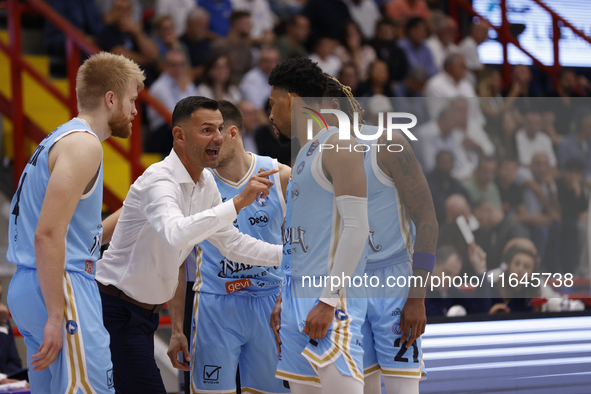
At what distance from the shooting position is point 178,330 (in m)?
3.62

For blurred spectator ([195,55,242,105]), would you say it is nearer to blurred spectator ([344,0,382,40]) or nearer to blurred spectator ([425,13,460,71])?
blurred spectator ([344,0,382,40])

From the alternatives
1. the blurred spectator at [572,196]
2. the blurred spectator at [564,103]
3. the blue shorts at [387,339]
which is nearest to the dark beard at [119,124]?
the blue shorts at [387,339]

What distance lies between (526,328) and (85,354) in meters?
2.72

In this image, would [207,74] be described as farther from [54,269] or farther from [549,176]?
[54,269]

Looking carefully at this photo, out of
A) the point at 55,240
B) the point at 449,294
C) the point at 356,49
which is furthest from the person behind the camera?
the point at 356,49

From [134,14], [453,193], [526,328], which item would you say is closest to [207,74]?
[134,14]

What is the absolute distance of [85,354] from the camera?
2604 millimetres

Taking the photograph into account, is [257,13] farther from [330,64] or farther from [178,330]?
[178,330]

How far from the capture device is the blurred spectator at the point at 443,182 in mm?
5114

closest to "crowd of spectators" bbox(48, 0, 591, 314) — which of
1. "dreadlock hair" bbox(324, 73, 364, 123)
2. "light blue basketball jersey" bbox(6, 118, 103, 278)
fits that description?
"dreadlock hair" bbox(324, 73, 364, 123)

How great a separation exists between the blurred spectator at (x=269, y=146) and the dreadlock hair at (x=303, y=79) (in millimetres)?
3516

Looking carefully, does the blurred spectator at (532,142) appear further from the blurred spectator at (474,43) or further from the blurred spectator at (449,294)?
the blurred spectator at (474,43)

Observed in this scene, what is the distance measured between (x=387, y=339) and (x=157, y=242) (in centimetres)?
115

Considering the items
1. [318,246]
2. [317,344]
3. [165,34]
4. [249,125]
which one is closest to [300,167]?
[318,246]
